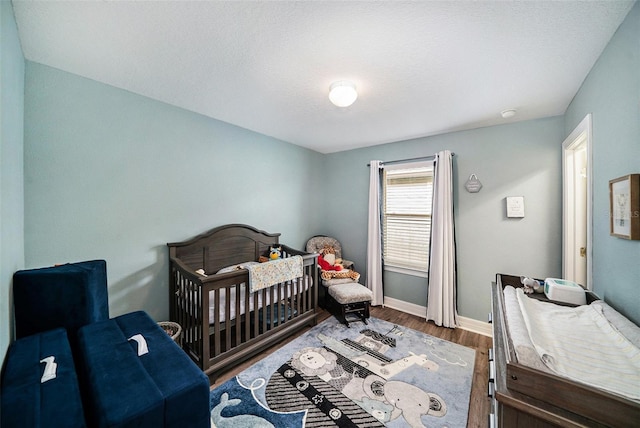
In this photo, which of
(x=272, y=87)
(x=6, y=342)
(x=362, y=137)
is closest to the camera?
(x=6, y=342)

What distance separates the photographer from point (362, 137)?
3.18m

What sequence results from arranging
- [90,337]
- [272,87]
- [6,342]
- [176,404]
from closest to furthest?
[176,404] → [6,342] → [90,337] → [272,87]

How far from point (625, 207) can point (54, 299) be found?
2.98m

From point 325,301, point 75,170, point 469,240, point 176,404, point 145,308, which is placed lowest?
point 325,301

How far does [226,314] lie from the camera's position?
1.95 metres

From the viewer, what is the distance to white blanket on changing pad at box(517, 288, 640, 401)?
791 millimetres

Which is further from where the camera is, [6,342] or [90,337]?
[90,337]

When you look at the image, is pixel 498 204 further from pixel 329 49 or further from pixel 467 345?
pixel 329 49

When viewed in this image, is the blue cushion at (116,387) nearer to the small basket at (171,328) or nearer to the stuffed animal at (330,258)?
the small basket at (171,328)

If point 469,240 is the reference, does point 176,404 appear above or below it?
below

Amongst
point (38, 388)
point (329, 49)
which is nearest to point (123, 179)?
point (38, 388)

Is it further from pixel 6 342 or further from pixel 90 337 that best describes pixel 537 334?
pixel 6 342

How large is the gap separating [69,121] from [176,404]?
2169 mm

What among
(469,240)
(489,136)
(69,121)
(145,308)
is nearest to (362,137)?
(489,136)
